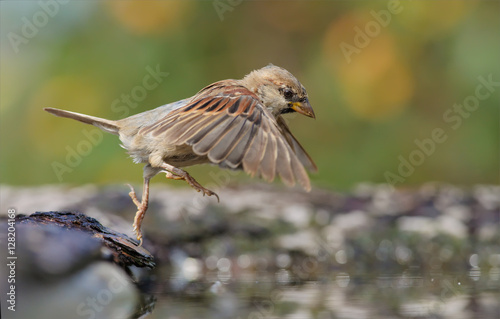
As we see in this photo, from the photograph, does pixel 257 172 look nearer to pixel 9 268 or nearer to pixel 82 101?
pixel 9 268

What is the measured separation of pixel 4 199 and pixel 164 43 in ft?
8.94

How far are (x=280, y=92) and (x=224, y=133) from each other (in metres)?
0.87

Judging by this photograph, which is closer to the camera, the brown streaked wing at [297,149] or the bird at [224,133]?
the bird at [224,133]

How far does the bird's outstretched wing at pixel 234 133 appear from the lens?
332 centimetres

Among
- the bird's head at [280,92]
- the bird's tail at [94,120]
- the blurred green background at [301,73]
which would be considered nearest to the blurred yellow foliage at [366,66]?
the blurred green background at [301,73]

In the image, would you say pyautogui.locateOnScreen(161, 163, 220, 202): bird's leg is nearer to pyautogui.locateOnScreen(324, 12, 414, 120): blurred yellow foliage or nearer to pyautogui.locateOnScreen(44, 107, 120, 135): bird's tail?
pyautogui.locateOnScreen(44, 107, 120, 135): bird's tail

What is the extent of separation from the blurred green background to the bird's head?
310 centimetres

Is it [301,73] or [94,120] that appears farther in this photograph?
[301,73]

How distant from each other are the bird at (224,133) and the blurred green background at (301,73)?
3135 millimetres

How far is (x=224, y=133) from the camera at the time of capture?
3.59 metres

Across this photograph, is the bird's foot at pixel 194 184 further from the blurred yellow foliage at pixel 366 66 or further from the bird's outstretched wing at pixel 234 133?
the blurred yellow foliage at pixel 366 66

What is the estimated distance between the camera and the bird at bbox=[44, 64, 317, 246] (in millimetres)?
3358

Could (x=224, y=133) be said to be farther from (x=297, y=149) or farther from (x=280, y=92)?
(x=297, y=149)

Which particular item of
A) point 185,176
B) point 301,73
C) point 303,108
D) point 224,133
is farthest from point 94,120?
point 301,73
